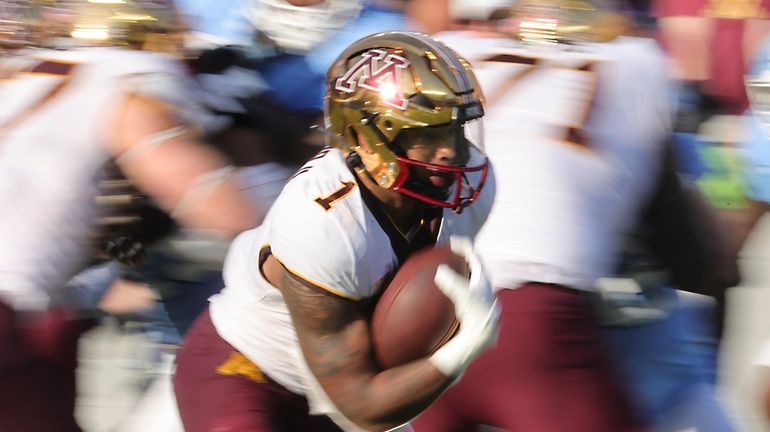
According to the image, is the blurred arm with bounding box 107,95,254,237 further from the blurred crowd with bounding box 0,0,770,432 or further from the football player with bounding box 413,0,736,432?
the football player with bounding box 413,0,736,432

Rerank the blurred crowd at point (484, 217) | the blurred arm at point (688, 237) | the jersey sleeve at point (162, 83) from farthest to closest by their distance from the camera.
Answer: the blurred arm at point (688, 237), the jersey sleeve at point (162, 83), the blurred crowd at point (484, 217)

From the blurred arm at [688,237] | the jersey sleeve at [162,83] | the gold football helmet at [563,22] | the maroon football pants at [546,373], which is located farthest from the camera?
the gold football helmet at [563,22]

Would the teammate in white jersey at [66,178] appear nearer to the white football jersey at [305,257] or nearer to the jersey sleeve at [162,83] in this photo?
the jersey sleeve at [162,83]

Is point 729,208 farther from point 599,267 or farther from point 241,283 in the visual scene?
point 241,283

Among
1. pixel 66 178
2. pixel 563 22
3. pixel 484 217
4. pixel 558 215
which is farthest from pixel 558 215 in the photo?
pixel 66 178

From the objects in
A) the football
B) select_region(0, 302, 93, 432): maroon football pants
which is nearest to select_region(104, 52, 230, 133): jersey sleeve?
select_region(0, 302, 93, 432): maroon football pants

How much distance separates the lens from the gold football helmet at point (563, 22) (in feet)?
13.5

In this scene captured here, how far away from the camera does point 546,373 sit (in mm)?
3510

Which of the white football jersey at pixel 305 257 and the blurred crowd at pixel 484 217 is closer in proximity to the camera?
the white football jersey at pixel 305 257

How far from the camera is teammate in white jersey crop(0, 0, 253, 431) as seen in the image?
3777 mm

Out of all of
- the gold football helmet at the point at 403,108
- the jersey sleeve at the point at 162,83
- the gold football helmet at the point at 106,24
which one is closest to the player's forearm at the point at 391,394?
the gold football helmet at the point at 403,108

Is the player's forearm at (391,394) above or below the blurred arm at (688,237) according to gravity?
above

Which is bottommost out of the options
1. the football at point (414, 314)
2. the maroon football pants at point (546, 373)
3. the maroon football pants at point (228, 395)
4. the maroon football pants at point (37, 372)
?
the maroon football pants at point (37, 372)

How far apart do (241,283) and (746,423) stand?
5.38 ft
